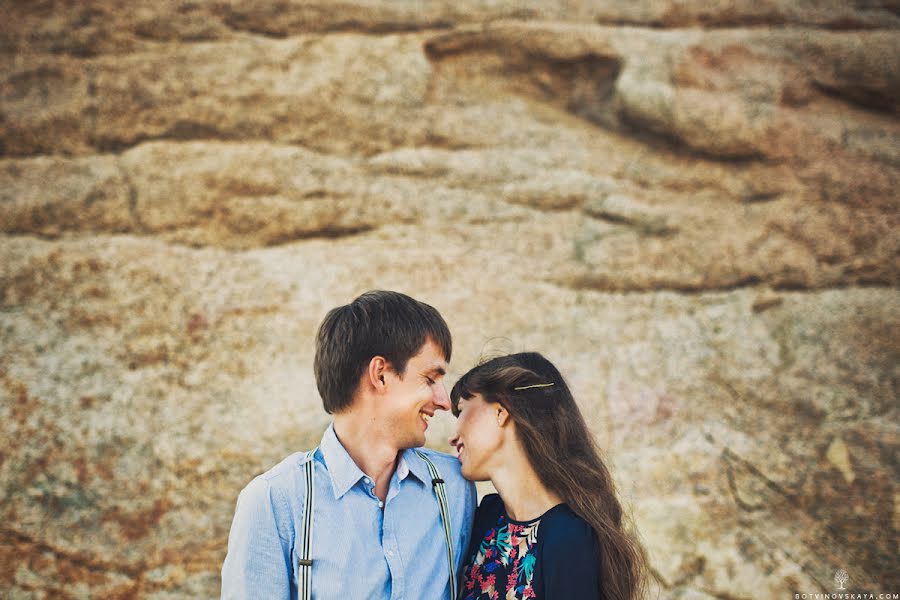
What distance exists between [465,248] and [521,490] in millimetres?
2690

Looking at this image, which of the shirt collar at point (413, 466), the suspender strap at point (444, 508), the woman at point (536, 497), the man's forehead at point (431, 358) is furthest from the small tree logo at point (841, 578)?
Answer: the man's forehead at point (431, 358)

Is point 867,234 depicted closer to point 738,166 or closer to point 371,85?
point 738,166

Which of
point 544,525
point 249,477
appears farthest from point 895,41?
point 249,477

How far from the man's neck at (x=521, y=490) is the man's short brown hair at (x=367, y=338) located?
Answer: 0.56 metres

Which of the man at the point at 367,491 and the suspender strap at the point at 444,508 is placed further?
the suspender strap at the point at 444,508

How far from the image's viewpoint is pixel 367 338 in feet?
8.55

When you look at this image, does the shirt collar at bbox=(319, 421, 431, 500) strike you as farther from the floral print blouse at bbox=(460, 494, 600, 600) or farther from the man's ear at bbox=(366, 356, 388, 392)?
the floral print blouse at bbox=(460, 494, 600, 600)

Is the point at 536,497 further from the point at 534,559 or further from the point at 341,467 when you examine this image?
the point at 341,467

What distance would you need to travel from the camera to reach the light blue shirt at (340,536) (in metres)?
2.26

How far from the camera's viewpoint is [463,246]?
5.17 m

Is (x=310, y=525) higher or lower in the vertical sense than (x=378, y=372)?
lower

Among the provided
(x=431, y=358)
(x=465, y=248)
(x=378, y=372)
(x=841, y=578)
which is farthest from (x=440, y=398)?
(x=841, y=578)

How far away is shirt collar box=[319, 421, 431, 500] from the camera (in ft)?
8.03

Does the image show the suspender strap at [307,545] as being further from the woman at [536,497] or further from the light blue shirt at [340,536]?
the woman at [536,497]
